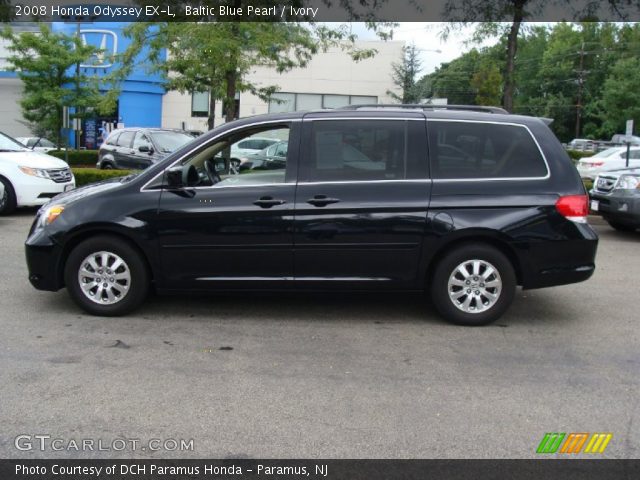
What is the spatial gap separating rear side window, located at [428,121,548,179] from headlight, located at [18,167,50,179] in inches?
318

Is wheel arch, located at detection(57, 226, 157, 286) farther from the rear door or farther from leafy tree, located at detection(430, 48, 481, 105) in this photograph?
leafy tree, located at detection(430, 48, 481, 105)

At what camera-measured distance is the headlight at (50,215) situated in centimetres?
565

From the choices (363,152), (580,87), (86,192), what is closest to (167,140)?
(86,192)

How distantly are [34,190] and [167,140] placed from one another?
4792mm

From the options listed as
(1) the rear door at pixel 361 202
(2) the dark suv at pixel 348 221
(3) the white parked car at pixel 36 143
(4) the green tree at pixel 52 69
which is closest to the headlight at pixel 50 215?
(2) the dark suv at pixel 348 221

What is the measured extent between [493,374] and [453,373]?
0.95 feet

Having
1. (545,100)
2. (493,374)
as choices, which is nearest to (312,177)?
(493,374)

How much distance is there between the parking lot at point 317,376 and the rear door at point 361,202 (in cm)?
53

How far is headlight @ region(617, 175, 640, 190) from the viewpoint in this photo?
32.7 ft

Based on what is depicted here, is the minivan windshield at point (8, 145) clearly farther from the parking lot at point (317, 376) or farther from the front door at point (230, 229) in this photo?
the front door at point (230, 229)

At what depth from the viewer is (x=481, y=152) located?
18.4ft

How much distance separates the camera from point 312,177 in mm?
5527

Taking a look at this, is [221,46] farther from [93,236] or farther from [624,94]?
[624,94]
